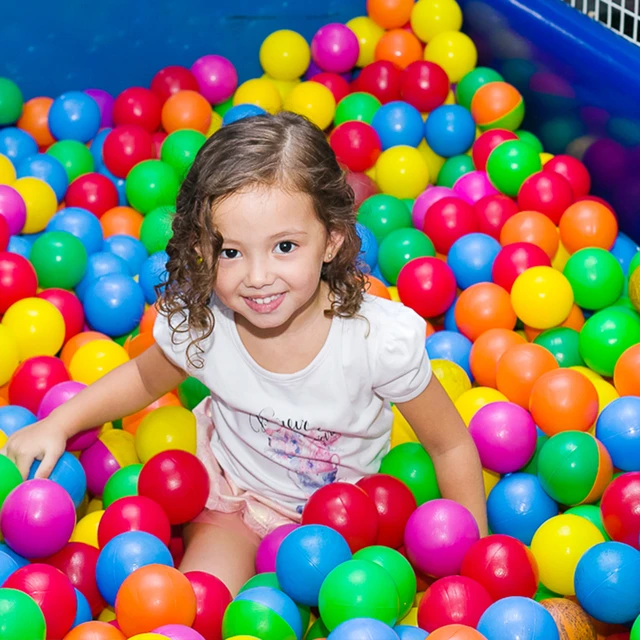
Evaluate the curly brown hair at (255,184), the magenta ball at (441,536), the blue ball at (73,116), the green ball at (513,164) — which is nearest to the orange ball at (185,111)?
the blue ball at (73,116)

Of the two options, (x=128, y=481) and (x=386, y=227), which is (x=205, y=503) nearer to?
(x=128, y=481)

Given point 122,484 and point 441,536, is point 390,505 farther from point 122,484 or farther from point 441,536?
point 122,484

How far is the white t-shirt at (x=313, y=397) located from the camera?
1.44 m

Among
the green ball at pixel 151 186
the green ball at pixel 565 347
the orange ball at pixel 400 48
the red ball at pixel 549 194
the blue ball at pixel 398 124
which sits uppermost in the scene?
the orange ball at pixel 400 48

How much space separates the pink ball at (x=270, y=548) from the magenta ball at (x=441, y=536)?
7.1 inches

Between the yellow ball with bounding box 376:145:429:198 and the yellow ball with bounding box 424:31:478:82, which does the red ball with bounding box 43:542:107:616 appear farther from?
the yellow ball with bounding box 424:31:478:82

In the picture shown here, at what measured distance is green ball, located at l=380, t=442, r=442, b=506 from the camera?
157 centimetres

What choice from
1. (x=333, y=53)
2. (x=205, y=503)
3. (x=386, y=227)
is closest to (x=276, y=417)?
(x=205, y=503)

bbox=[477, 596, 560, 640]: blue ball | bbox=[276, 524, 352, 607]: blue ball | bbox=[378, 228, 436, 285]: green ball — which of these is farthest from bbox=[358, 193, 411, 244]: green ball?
bbox=[477, 596, 560, 640]: blue ball

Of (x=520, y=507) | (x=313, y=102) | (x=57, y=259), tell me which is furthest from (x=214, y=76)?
(x=520, y=507)

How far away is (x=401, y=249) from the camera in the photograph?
2084 mm

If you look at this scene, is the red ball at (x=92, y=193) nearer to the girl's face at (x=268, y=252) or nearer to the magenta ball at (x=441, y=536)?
the girl's face at (x=268, y=252)

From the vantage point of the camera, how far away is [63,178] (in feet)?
7.45

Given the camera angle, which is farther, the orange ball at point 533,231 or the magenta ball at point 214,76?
the magenta ball at point 214,76
